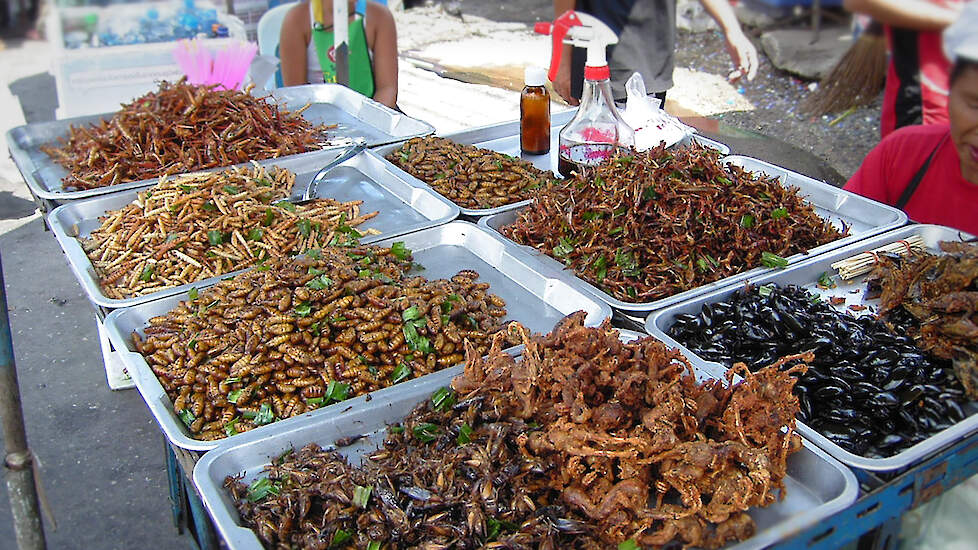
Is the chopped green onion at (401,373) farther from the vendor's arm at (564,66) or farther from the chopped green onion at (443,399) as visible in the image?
the vendor's arm at (564,66)

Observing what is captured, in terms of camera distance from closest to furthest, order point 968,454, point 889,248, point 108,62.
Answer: point 968,454
point 889,248
point 108,62

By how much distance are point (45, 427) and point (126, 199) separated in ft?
5.10

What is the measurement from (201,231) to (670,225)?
1.62 m

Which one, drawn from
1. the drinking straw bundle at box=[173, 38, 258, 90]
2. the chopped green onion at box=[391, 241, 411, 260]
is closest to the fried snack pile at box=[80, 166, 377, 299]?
the chopped green onion at box=[391, 241, 411, 260]

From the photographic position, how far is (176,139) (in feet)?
11.3

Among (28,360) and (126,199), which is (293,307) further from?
(28,360)

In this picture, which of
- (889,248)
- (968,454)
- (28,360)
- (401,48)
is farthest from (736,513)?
(401,48)

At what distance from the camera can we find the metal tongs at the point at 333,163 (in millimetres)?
3123

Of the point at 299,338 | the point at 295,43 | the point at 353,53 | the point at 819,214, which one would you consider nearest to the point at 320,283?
the point at 299,338

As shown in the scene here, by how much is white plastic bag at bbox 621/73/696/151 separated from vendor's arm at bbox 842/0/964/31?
102 inches

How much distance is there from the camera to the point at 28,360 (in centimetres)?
436

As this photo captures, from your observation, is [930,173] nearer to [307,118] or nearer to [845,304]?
[845,304]

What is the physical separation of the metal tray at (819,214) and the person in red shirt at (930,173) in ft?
1.16

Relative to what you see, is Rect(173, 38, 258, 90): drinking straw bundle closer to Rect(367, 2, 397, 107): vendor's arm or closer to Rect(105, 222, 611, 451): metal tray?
Rect(367, 2, 397, 107): vendor's arm
